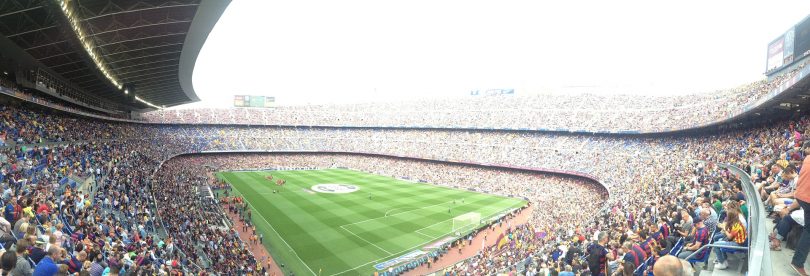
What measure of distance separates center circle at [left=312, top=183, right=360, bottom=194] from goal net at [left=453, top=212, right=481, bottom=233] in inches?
586

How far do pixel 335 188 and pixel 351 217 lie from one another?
12.2 m

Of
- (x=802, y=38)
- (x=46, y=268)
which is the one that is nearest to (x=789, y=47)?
(x=802, y=38)

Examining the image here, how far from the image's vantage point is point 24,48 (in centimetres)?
1599

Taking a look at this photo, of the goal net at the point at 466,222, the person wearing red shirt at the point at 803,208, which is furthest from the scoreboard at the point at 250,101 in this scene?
A: the person wearing red shirt at the point at 803,208

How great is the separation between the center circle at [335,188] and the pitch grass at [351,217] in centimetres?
117

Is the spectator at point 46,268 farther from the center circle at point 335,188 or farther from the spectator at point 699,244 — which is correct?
the center circle at point 335,188

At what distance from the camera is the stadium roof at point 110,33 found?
12578 millimetres

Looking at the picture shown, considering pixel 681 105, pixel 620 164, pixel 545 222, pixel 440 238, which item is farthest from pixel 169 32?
pixel 681 105

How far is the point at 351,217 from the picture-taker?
30984 millimetres

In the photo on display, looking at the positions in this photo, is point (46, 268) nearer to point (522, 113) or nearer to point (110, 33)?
point (110, 33)

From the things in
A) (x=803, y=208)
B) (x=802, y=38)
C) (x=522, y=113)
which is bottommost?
(x=803, y=208)

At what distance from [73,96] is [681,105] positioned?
54590 mm

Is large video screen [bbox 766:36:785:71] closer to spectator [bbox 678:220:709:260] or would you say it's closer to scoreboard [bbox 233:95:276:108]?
spectator [bbox 678:220:709:260]

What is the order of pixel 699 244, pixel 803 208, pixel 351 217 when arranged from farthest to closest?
pixel 351 217
pixel 699 244
pixel 803 208
